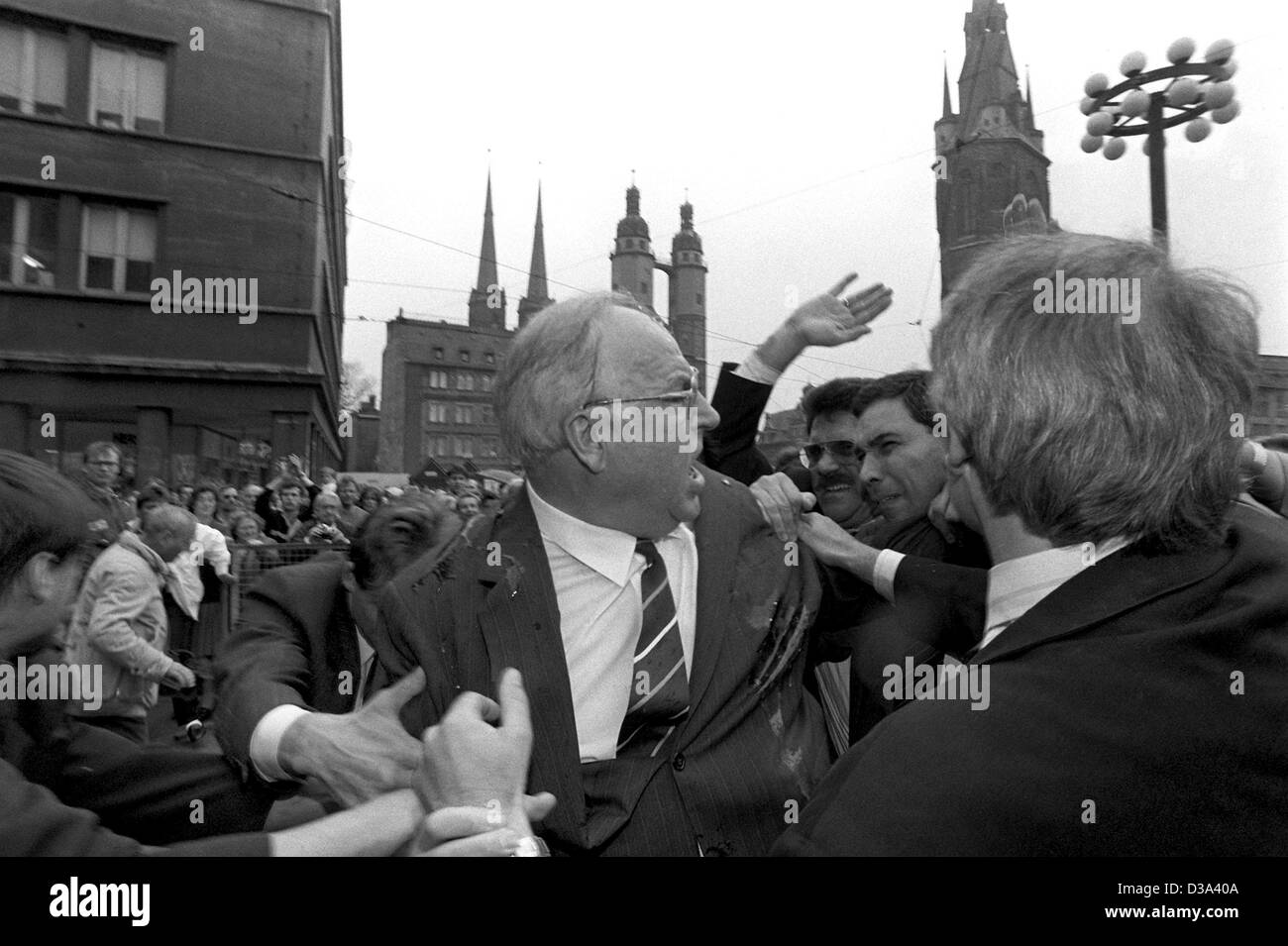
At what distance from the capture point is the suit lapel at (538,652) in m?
1.32

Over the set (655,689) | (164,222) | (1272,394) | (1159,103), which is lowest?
(655,689)

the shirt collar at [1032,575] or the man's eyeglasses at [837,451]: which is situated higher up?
the man's eyeglasses at [837,451]

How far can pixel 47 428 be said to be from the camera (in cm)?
178

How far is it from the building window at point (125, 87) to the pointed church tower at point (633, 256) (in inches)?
49.6

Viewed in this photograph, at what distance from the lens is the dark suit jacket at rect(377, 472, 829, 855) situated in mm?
1337

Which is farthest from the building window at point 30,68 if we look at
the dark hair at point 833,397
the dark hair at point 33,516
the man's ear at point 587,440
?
the dark hair at point 833,397

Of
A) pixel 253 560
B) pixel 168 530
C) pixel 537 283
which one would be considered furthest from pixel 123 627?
pixel 537 283

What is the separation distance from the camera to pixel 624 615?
1476 mm

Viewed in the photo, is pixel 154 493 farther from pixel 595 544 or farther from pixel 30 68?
pixel 595 544

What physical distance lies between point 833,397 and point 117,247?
1837 mm

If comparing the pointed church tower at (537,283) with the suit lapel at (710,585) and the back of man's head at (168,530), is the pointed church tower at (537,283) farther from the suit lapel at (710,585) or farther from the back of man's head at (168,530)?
the back of man's head at (168,530)
